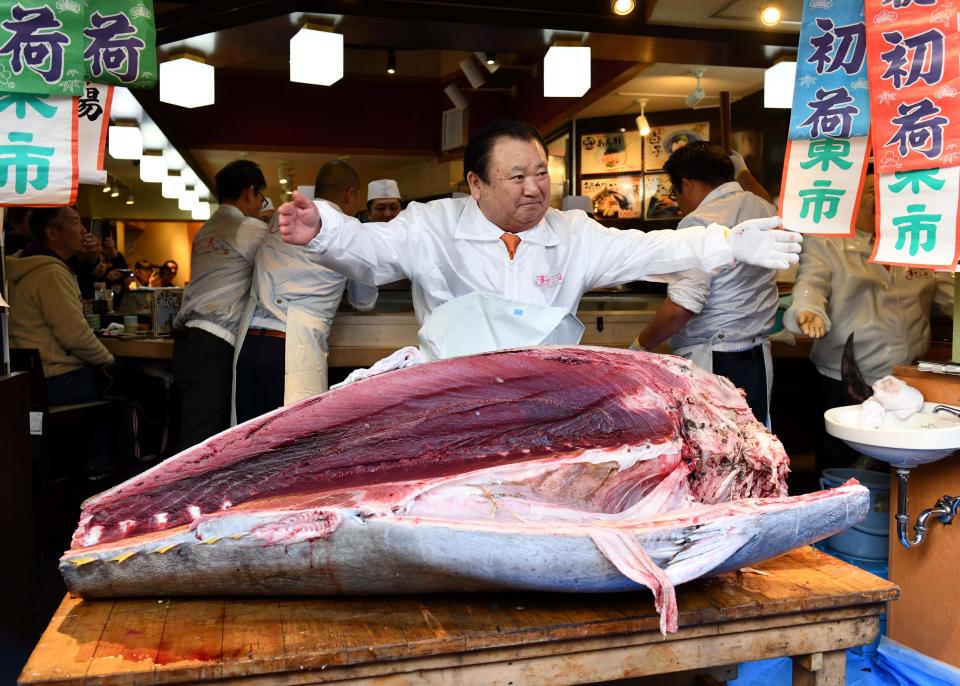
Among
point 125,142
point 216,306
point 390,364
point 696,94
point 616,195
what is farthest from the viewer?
point 616,195

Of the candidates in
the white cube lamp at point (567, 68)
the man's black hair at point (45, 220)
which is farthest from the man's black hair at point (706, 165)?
the man's black hair at point (45, 220)

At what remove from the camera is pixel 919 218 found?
2.78m

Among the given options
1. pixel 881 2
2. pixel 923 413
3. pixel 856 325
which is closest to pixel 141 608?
pixel 923 413

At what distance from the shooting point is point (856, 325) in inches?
164

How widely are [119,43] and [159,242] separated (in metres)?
18.8

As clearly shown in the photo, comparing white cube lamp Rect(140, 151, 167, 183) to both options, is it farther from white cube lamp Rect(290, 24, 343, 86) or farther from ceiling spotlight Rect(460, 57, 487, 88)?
white cube lamp Rect(290, 24, 343, 86)

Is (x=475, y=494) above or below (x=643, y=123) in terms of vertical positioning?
below

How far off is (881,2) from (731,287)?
1412 mm

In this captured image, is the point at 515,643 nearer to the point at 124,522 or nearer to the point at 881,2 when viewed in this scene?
the point at 124,522

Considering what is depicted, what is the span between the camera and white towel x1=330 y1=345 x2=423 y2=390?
6.58 feet

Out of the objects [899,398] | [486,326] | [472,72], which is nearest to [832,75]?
[899,398]

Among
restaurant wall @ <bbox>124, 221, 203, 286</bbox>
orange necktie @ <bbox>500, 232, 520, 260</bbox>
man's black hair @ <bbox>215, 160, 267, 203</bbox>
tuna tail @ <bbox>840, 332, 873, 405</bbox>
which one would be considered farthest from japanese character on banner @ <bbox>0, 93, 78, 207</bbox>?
restaurant wall @ <bbox>124, 221, 203, 286</bbox>

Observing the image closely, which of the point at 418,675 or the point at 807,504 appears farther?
the point at 807,504

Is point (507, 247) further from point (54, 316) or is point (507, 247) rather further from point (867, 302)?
point (54, 316)
